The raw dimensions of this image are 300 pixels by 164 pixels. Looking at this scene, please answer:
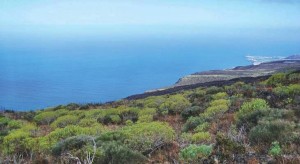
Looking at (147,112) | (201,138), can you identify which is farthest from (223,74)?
(201,138)

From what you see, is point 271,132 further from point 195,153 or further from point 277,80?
point 277,80

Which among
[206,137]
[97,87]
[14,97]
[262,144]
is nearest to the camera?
[262,144]

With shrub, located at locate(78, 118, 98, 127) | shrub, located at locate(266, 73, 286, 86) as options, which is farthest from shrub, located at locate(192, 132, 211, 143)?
shrub, located at locate(266, 73, 286, 86)

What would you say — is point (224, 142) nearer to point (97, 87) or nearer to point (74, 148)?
point (74, 148)

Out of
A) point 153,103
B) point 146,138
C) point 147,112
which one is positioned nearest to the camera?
point 146,138

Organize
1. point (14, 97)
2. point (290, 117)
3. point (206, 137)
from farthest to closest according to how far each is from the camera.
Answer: point (14, 97) → point (290, 117) → point (206, 137)

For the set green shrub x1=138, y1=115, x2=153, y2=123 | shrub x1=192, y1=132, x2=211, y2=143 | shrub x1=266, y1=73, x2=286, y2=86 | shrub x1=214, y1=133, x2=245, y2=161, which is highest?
shrub x1=266, y1=73, x2=286, y2=86

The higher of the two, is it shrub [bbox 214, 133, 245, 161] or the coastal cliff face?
the coastal cliff face

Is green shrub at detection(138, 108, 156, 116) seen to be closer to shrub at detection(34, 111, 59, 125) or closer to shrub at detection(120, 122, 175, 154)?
shrub at detection(34, 111, 59, 125)

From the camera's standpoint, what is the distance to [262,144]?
6301 mm

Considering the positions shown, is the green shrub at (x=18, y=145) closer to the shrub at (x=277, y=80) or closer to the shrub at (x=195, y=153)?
the shrub at (x=195, y=153)

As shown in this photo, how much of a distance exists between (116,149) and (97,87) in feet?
523

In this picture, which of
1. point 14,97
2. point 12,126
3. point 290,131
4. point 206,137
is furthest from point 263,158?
point 14,97

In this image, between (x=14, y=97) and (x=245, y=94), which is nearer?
(x=245, y=94)
